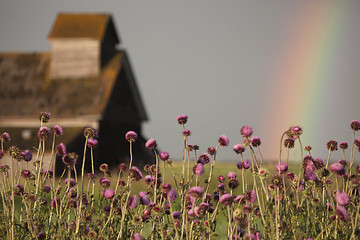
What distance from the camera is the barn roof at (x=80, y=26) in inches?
1123

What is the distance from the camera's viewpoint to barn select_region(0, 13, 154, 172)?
2481 cm

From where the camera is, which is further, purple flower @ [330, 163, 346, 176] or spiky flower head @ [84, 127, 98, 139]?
spiky flower head @ [84, 127, 98, 139]

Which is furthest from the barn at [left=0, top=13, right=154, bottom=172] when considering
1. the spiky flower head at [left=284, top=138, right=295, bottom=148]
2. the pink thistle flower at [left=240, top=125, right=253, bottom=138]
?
the pink thistle flower at [left=240, top=125, right=253, bottom=138]

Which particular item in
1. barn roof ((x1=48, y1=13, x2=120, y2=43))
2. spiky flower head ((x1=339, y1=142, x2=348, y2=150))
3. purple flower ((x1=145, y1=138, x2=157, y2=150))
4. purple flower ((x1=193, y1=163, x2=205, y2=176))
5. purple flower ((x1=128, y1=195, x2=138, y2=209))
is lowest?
purple flower ((x1=128, y1=195, x2=138, y2=209))

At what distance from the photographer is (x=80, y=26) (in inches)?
1142

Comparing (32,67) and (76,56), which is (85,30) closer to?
(76,56)

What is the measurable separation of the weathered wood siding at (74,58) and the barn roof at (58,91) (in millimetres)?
533

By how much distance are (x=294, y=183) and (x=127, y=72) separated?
25.1m

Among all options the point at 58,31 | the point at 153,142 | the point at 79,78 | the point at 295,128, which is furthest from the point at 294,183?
the point at 58,31

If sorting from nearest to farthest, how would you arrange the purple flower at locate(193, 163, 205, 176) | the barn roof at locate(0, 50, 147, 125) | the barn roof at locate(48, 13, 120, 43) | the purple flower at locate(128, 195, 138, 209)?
the purple flower at locate(128, 195, 138, 209), the purple flower at locate(193, 163, 205, 176), the barn roof at locate(0, 50, 147, 125), the barn roof at locate(48, 13, 120, 43)

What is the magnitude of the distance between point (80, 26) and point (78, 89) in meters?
4.67

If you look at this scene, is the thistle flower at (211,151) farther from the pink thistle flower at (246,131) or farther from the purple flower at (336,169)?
the purple flower at (336,169)

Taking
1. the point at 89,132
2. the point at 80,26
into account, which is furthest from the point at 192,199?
the point at 80,26

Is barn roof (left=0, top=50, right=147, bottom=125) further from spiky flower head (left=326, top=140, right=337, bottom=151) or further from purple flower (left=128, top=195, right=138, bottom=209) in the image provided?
purple flower (left=128, top=195, right=138, bottom=209)
